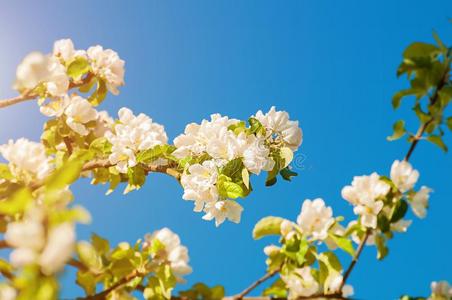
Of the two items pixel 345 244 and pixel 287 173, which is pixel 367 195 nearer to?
pixel 345 244

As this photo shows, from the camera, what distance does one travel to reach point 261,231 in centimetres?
169

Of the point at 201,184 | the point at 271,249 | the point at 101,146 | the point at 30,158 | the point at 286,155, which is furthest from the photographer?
the point at 101,146

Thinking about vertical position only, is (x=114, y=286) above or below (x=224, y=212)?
below

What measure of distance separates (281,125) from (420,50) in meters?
0.77

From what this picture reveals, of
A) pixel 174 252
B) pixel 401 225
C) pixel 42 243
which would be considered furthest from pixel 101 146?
pixel 42 243

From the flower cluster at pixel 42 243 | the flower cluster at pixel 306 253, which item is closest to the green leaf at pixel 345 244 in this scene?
the flower cluster at pixel 306 253

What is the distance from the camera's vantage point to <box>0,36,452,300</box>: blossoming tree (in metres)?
0.97

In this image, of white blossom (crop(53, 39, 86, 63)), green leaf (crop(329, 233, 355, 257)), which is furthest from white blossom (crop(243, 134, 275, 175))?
white blossom (crop(53, 39, 86, 63))

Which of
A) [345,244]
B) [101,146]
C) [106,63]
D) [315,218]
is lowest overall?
[345,244]

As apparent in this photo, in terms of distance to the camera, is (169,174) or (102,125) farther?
(102,125)

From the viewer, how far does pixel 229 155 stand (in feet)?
6.83

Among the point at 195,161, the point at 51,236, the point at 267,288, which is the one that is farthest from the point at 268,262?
the point at 51,236

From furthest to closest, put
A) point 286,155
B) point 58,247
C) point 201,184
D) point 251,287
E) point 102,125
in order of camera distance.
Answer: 1. point 102,125
2. point 286,155
3. point 201,184
4. point 251,287
5. point 58,247

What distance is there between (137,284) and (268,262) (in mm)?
441
